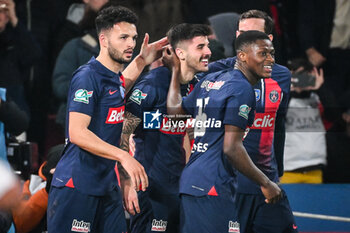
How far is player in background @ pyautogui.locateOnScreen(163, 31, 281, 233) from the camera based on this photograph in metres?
3.11

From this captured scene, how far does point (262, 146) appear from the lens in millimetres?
3551

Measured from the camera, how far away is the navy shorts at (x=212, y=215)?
3.13 meters

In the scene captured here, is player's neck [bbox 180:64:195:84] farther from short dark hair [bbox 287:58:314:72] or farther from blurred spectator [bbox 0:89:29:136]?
blurred spectator [bbox 0:89:29:136]

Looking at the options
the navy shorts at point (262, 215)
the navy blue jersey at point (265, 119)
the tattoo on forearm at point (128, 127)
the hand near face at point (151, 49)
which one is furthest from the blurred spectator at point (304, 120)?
the tattoo on forearm at point (128, 127)

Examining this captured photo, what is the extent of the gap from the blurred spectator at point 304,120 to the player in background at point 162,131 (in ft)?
1.94

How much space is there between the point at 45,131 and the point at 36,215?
485 millimetres

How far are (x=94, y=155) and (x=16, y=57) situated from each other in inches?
41.4

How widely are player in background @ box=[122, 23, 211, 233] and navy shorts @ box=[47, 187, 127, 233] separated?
41cm

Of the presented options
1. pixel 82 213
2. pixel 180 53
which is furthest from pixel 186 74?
pixel 82 213

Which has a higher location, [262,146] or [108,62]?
[108,62]

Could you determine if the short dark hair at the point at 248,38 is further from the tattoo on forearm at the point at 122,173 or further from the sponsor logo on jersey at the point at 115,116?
the tattoo on forearm at the point at 122,173

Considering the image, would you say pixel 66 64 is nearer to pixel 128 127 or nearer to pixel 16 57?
pixel 16 57

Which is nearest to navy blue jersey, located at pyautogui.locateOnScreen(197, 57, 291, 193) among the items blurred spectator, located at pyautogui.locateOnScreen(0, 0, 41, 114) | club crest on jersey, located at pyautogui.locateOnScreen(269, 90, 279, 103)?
club crest on jersey, located at pyautogui.locateOnScreen(269, 90, 279, 103)

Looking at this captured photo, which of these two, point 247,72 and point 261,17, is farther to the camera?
point 261,17
